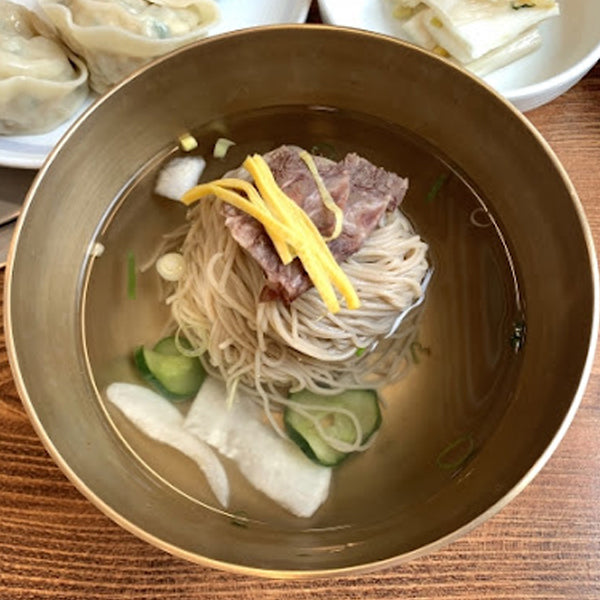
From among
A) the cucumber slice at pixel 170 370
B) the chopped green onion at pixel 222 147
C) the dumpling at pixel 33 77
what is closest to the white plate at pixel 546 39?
the chopped green onion at pixel 222 147

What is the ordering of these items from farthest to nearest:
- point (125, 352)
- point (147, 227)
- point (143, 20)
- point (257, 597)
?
point (143, 20) → point (147, 227) → point (125, 352) → point (257, 597)

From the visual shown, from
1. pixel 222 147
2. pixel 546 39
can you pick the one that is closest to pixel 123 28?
pixel 222 147

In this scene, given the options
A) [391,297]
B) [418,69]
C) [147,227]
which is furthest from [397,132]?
[147,227]

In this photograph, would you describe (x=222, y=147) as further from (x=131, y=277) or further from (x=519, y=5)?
(x=519, y=5)

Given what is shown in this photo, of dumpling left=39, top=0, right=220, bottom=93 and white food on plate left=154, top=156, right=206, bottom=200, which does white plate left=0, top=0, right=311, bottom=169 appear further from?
white food on plate left=154, top=156, right=206, bottom=200

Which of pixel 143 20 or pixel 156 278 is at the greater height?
pixel 143 20

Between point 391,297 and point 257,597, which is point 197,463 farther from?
point 391,297

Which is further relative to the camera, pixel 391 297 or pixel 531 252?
pixel 391 297
